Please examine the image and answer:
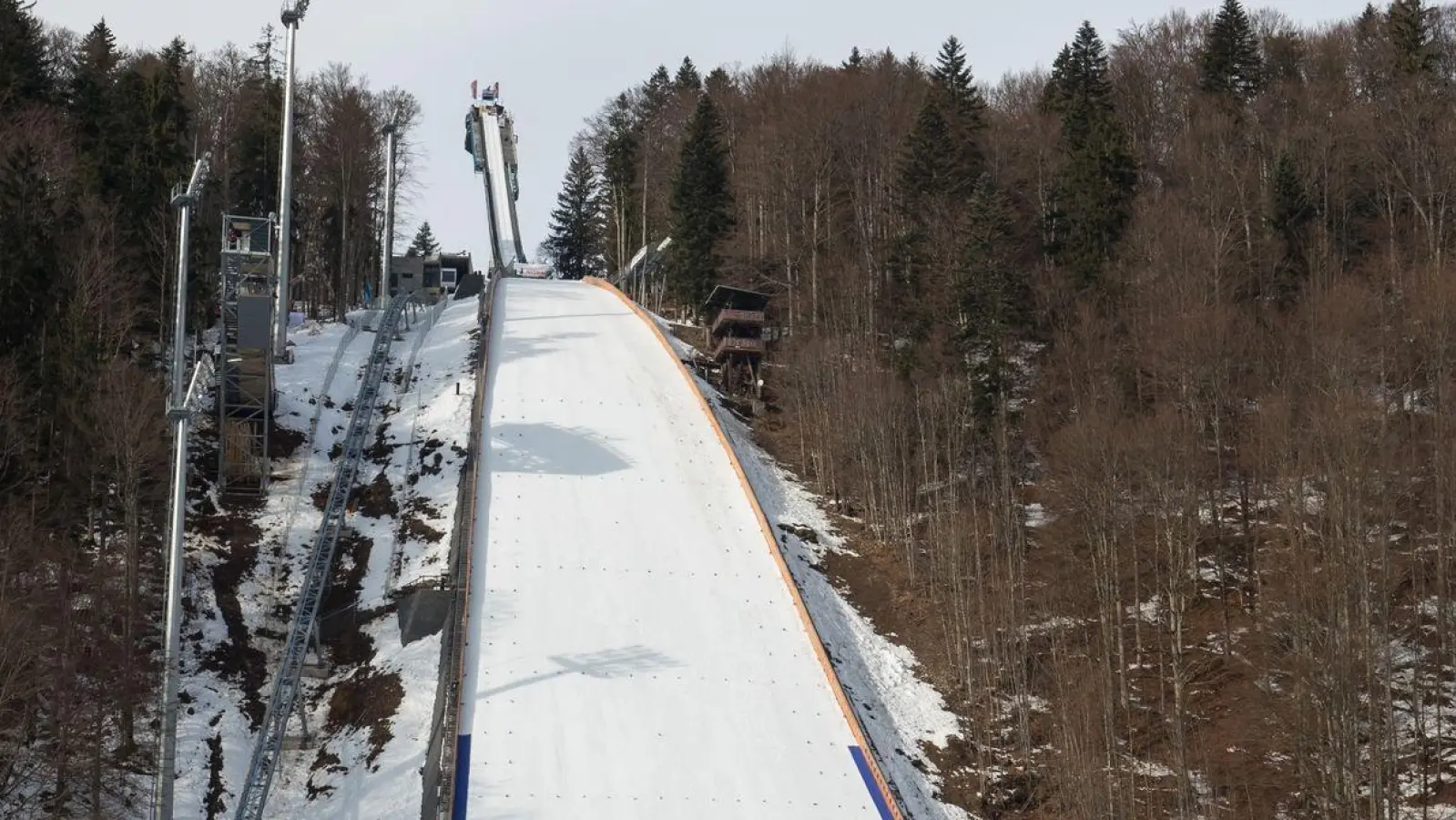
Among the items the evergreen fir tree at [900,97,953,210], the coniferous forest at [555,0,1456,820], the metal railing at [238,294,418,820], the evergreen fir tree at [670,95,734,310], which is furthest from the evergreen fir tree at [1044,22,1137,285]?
the metal railing at [238,294,418,820]

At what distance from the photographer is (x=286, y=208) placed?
37656 mm

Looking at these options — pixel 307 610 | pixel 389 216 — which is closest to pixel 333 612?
pixel 307 610

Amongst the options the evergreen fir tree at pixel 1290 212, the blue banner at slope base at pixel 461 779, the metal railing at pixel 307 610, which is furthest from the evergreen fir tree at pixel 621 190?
the blue banner at slope base at pixel 461 779

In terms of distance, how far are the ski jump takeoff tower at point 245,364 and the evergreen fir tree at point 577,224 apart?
5181 centimetres

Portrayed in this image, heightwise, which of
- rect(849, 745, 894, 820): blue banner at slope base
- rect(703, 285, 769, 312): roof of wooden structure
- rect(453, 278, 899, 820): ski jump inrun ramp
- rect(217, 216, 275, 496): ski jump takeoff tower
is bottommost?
rect(849, 745, 894, 820): blue banner at slope base

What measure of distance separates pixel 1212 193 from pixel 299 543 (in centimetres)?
2979

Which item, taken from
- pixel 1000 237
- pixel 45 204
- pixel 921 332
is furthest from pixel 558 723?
pixel 1000 237

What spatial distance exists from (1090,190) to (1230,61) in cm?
1548

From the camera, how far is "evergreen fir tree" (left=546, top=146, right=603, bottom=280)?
88.4 m

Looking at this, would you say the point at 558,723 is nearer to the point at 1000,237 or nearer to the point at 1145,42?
the point at 1000,237

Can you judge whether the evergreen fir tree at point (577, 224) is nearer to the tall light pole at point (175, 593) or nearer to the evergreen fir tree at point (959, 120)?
the evergreen fir tree at point (959, 120)

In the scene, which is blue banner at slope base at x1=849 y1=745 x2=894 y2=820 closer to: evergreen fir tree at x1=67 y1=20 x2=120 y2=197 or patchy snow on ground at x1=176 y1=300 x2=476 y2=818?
patchy snow on ground at x1=176 y1=300 x2=476 y2=818

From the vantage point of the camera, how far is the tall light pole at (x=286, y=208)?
3644 centimetres

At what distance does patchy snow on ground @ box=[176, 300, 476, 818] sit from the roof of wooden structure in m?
8.79
